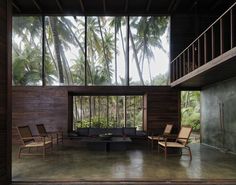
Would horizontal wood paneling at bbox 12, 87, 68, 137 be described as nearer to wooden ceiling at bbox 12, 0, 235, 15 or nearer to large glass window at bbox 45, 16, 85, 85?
large glass window at bbox 45, 16, 85, 85

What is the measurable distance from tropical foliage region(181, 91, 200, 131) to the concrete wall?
3.29m

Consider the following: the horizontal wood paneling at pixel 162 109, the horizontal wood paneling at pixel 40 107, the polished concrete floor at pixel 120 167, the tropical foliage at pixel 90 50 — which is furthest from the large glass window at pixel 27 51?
the horizontal wood paneling at pixel 162 109

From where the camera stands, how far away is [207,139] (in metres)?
9.59

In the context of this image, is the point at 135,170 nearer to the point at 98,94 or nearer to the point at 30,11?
the point at 98,94

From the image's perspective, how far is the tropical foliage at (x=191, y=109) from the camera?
1332 centimetres

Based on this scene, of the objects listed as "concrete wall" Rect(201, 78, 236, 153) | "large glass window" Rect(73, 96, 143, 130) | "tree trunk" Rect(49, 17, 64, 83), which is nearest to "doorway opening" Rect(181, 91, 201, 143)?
"concrete wall" Rect(201, 78, 236, 153)

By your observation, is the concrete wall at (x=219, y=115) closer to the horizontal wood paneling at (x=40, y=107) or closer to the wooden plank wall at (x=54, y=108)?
Answer: the wooden plank wall at (x=54, y=108)

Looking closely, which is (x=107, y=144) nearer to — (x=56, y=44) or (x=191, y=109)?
(x=56, y=44)

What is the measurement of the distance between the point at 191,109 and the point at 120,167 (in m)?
9.26

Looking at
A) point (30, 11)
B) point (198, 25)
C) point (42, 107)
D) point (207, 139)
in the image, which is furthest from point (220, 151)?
point (30, 11)

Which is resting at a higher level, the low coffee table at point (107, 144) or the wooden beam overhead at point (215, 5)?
the wooden beam overhead at point (215, 5)

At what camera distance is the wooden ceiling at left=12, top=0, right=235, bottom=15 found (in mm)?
9258

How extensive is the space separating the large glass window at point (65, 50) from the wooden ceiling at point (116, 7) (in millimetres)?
361

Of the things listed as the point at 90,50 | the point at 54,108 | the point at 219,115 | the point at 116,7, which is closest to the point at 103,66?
the point at 90,50
